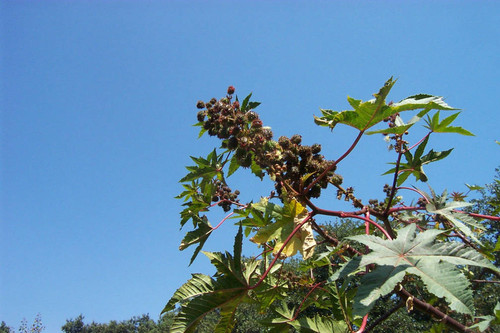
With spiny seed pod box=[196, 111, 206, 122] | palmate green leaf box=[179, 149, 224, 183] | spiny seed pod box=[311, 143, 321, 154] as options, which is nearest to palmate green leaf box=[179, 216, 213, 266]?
palmate green leaf box=[179, 149, 224, 183]

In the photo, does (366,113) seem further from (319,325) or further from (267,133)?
(319,325)

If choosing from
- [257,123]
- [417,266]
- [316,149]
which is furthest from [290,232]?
[257,123]

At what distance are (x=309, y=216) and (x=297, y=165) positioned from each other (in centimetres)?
45

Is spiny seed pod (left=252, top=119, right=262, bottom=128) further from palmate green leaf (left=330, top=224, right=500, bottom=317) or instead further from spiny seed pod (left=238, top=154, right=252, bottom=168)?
Answer: palmate green leaf (left=330, top=224, right=500, bottom=317)

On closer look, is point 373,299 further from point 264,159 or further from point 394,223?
point 394,223

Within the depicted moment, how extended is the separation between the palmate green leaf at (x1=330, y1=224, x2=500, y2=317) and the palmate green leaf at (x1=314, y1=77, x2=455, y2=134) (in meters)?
0.72

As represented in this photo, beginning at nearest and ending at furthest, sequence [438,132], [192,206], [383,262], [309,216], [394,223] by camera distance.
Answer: [383,262] < [309,216] < [438,132] < [192,206] < [394,223]

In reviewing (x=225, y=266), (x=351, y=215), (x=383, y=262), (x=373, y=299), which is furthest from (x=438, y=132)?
(x=225, y=266)

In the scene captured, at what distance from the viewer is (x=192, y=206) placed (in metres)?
3.50

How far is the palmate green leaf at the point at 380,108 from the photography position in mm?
2252

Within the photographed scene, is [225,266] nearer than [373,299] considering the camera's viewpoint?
No

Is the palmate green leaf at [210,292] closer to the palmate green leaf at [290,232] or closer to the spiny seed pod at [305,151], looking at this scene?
the palmate green leaf at [290,232]

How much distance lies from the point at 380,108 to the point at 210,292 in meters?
1.78

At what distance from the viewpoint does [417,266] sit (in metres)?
1.88
